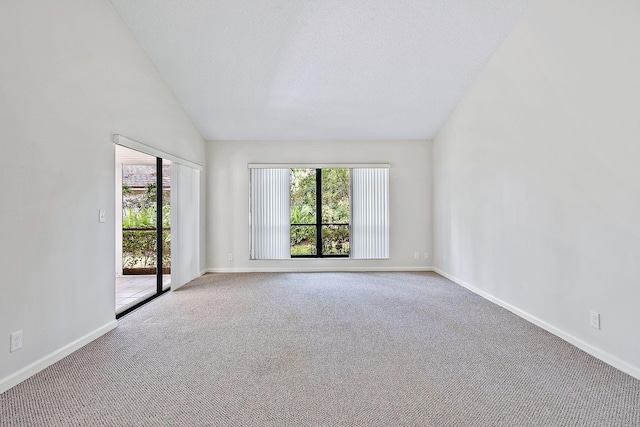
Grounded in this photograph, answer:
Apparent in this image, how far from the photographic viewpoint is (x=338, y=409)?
6.12 feet

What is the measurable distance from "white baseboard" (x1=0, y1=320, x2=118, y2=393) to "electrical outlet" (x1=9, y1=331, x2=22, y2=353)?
15cm

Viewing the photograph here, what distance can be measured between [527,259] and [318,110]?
339 cm

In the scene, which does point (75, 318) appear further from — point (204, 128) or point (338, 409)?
point (204, 128)

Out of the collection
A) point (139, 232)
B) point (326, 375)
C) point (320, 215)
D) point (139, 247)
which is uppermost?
point (320, 215)

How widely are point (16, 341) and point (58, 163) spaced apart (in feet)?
4.19

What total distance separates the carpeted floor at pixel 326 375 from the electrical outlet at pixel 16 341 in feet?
0.82

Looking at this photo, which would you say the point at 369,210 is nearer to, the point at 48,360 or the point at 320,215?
the point at 320,215

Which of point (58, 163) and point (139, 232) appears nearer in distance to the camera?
point (58, 163)

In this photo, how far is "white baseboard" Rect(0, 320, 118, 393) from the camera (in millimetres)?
2098

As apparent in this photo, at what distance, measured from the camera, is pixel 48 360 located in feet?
7.92

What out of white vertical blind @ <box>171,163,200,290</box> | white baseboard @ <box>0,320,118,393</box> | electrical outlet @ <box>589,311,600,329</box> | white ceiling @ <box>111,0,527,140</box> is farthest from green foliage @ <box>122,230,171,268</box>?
electrical outlet @ <box>589,311,600,329</box>

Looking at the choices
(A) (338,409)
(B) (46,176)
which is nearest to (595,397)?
(A) (338,409)

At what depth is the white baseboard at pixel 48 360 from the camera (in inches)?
82.6

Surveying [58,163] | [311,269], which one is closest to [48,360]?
[58,163]
